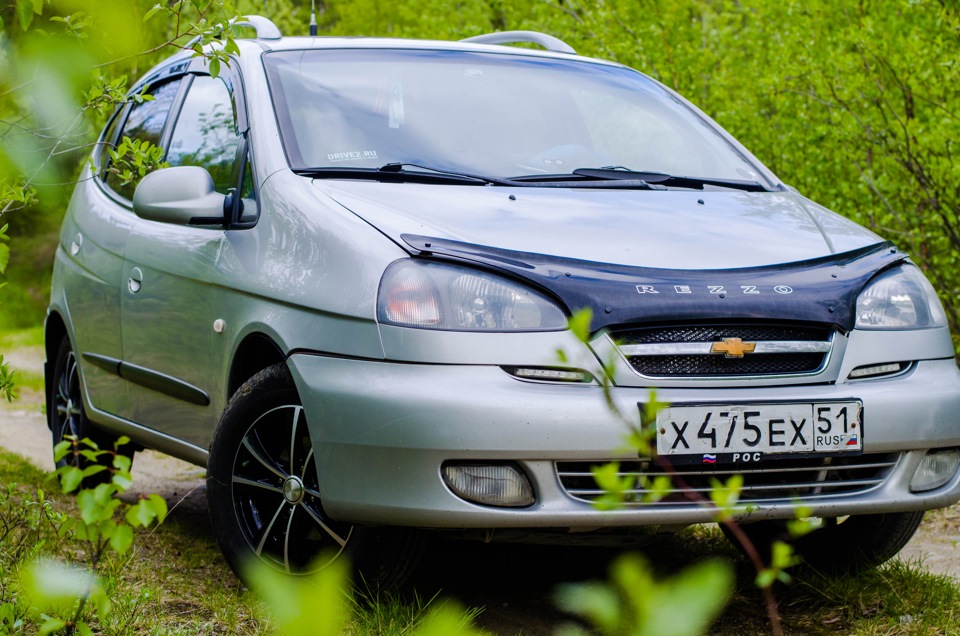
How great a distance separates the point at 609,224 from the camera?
Answer: 10.5 feet

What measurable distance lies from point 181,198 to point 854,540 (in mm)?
2221

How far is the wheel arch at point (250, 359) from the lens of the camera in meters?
3.45

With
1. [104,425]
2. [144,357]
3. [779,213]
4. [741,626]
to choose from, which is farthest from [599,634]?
[104,425]

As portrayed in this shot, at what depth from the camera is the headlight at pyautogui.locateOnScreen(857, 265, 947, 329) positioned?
3.18m

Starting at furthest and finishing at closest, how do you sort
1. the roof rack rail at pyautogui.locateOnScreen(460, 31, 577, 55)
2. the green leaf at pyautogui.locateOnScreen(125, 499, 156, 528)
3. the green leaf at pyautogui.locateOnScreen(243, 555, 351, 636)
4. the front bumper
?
the roof rack rail at pyautogui.locateOnScreen(460, 31, 577, 55), the front bumper, the green leaf at pyautogui.locateOnScreen(125, 499, 156, 528), the green leaf at pyautogui.locateOnScreen(243, 555, 351, 636)

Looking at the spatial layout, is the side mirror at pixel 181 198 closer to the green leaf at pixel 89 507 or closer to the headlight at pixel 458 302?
the headlight at pixel 458 302

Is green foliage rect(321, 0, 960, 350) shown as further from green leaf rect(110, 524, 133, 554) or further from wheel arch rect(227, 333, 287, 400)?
green leaf rect(110, 524, 133, 554)

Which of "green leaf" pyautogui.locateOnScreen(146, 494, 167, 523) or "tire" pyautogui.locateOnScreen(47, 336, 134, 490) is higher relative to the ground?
"green leaf" pyautogui.locateOnScreen(146, 494, 167, 523)

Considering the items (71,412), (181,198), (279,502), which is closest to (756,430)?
(279,502)

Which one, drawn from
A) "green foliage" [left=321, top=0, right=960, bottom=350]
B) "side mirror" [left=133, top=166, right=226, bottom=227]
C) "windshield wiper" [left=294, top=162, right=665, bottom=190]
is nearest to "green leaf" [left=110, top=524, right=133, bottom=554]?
"windshield wiper" [left=294, top=162, right=665, bottom=190]

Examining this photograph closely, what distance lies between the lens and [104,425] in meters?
4.75

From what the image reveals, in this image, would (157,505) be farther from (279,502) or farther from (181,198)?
(181,198)

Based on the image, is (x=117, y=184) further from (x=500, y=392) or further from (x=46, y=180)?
(x=46, y=180)

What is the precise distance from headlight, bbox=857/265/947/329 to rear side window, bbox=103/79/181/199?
8.76 ft
